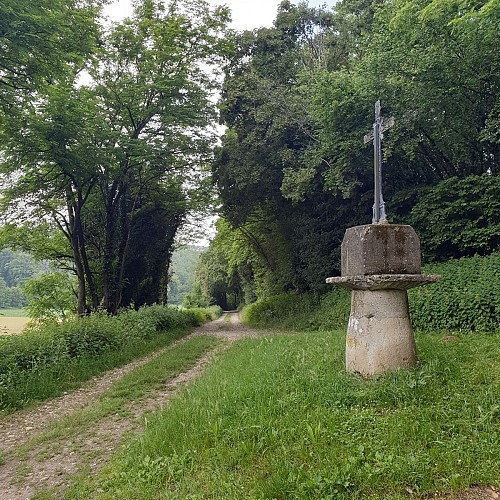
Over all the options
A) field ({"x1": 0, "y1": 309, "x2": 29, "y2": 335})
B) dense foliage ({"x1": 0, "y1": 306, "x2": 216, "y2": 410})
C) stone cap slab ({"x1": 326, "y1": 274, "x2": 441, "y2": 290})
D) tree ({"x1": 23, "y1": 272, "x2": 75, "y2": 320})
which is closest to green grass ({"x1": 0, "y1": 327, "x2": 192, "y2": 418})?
dense foliage ({"x1": 0, "y1": 306, "x2": 216, "y2": 410})

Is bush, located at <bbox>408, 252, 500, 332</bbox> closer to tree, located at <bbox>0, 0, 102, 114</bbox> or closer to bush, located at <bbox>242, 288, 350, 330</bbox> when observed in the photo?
bush, located at <bbox>242, 288, 350, 330</bbox>

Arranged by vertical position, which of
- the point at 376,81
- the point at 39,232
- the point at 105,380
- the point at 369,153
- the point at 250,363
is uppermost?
the point at 376,81

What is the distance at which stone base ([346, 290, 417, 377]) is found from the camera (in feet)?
14.5

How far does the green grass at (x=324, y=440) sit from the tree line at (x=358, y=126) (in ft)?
26.3

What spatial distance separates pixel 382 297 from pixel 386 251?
55 centimetres

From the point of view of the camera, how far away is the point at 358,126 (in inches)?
475

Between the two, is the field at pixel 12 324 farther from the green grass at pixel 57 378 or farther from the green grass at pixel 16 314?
the green grass at pixel 57 378

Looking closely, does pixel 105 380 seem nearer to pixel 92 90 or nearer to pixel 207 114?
pixel 92 90

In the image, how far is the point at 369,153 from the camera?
1239 cm

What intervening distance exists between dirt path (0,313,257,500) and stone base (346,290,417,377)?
9.61ft

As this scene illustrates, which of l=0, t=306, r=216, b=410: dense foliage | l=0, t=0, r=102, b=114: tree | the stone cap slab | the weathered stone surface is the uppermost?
l=0, t=0, r=102, b=114: tree

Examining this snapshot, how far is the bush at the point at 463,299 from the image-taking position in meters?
8.59

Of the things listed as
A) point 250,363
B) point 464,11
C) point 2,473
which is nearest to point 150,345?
point 250,363

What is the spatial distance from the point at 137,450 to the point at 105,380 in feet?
15.1
